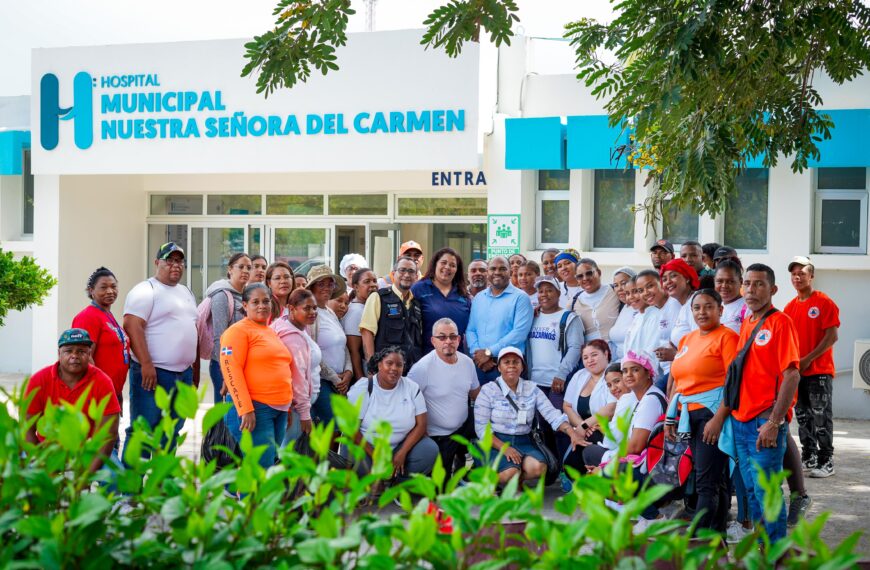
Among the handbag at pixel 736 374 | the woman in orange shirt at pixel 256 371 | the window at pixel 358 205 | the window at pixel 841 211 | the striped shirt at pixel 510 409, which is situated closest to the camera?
the handbag at pixel 736 374

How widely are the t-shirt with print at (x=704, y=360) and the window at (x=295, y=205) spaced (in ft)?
Answer: 29.8

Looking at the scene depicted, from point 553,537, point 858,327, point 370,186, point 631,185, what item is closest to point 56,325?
point 370,186

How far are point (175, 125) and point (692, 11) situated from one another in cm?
938

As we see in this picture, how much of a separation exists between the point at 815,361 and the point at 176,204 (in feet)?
34.0

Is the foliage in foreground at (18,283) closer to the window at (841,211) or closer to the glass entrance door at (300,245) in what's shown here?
the glass entrance door at (300,245)

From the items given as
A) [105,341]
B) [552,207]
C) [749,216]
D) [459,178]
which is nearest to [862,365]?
[749,216]

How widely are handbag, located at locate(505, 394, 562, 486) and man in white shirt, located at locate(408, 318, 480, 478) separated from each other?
41 centimetres

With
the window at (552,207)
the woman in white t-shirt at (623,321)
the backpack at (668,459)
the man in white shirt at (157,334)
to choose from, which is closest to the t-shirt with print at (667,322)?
the woman in white t-shirt at (623,321)

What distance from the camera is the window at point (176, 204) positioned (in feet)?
50.7

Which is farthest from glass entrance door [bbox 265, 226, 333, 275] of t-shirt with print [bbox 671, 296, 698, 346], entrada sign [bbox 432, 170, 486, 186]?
t-shirt with print [bbox 671, 296, 698, 346]

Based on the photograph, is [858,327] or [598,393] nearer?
[598,393]

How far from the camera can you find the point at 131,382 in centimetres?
775

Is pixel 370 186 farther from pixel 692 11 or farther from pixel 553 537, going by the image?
pixel 553 537

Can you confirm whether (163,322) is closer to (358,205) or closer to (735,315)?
(735,315)
